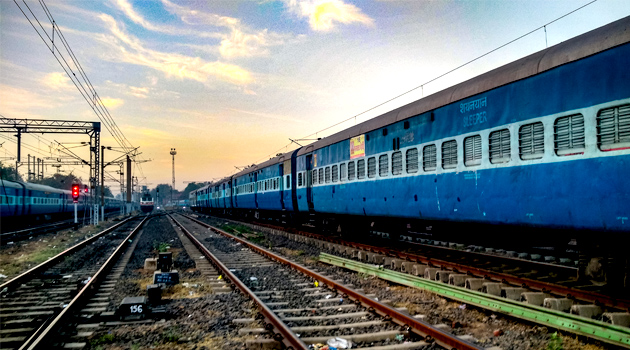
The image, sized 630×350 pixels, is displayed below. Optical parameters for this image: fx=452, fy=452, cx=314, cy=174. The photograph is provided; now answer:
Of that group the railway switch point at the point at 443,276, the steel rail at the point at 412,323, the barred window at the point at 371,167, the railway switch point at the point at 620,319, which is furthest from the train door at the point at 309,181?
the railway switch point at the point at 620,319

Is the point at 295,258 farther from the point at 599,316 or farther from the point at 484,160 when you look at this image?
the point at 599,316

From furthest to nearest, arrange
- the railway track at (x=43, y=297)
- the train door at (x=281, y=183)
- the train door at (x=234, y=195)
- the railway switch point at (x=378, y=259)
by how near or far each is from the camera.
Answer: the train door at (x=234, y=195), the train door at (x=281, y=183), the railway switch point at (x=378, y=259), the railway track at (x=43, y=297)

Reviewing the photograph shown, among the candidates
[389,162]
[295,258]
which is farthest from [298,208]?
[389,162]

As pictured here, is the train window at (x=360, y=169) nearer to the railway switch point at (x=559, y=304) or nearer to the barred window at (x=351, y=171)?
the barred window at (x=351, y=171)

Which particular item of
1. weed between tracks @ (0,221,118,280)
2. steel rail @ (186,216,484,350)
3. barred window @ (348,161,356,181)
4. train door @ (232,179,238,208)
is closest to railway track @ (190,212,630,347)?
steel rail @ (186,216,484,350)

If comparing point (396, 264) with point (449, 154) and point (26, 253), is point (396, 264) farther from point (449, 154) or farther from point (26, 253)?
point (26, 253)

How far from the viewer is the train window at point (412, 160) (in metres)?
10.2

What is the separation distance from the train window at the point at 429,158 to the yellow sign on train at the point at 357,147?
3.26 m

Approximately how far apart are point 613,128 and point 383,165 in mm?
6491

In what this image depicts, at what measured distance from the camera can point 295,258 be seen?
12.8m

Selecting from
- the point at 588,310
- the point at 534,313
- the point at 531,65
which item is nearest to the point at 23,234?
the point at 531,65

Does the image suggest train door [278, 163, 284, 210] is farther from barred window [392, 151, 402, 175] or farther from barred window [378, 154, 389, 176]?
barred window [392, 151, 402, 175]

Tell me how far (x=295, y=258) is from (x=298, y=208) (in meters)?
6.96

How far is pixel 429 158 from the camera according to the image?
9.71 metres
